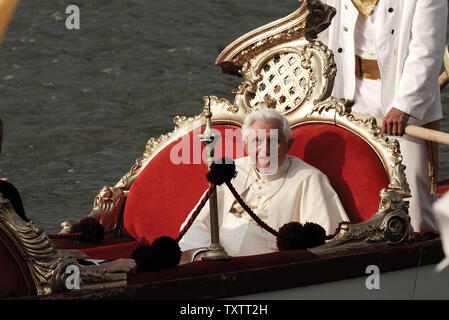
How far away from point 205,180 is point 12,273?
1.47 metres

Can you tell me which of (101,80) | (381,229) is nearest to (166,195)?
(381,229)

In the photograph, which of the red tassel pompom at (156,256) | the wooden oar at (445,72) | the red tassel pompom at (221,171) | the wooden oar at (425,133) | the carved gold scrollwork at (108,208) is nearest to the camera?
the red tassel pompom at (156,256)

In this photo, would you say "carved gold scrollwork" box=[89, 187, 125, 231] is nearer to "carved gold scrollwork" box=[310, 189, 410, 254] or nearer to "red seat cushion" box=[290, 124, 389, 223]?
"red seat cushion" box=[290, 124, 389, 223]

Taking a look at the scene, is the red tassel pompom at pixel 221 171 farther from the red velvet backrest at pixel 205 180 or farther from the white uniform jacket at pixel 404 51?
the white uniform jacket at pixel 404 51

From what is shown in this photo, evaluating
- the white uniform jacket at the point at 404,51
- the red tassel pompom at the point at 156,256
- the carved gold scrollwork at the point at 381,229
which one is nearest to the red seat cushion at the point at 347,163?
the carved gold scrollwork at the point at 381,229

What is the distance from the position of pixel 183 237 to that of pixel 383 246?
770mm

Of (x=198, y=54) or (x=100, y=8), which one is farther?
(x=100, y=8)

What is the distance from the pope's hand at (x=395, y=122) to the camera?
16.3ft

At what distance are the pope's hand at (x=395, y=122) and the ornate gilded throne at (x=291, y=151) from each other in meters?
0.28

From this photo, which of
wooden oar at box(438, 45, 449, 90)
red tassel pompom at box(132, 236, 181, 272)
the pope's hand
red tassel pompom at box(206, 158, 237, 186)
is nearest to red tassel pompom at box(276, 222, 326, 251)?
red tassel pompom at box(206, 158, 237, 186)
